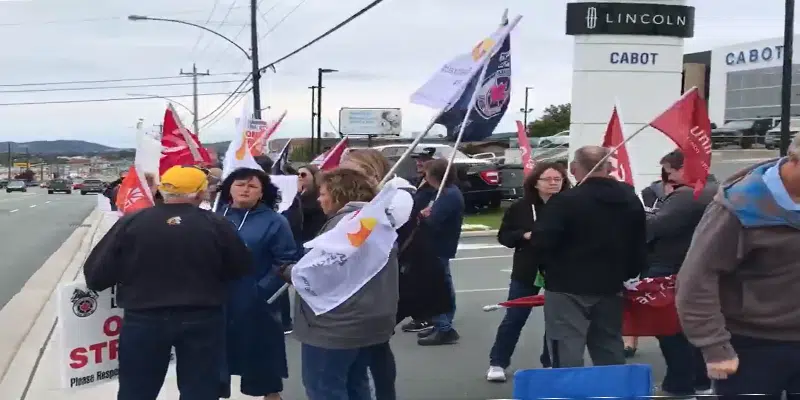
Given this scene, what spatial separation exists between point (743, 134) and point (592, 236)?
3620 centimetres

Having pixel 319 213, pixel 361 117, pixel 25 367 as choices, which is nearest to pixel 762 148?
pixel 319 213

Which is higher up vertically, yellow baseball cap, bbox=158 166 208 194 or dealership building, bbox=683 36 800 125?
dealership building, bbox=683 36 800 125

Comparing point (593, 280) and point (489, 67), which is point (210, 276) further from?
point (489, 67)

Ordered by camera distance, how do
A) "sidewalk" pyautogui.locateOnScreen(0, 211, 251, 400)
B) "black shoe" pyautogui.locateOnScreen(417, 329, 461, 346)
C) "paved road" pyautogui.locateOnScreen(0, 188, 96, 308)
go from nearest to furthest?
1. "sidewalk" pyautogui.locateOnScreen(0, 211, 251, 400)
2. "black shoe" pyautogui.locateOnScreen(417, 329, 461, 346)
3. "paved road" pyautogui.locateOnScreen(0, 188, 96, 308)

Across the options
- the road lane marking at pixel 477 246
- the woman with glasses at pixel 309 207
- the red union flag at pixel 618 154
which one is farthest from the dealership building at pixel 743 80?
the red union flag at pixel 618 154

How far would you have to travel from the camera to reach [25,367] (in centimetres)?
653

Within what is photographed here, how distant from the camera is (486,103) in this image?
18.8 ft

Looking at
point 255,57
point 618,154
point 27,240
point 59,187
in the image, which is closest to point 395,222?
point 618,154

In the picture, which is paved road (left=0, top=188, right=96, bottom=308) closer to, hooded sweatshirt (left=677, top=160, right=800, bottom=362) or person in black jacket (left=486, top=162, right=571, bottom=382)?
person in black jacket (left=486, top=162, right=571, bottom=382)

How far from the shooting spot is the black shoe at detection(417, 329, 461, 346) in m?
7.15

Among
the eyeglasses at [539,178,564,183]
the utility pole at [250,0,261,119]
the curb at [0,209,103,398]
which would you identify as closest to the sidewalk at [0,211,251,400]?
the curb at [0,209,103,398]

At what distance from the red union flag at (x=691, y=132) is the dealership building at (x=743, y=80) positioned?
4649 cm

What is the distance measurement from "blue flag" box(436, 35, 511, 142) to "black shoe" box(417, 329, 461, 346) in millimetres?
2083

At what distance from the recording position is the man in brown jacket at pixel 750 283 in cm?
302
